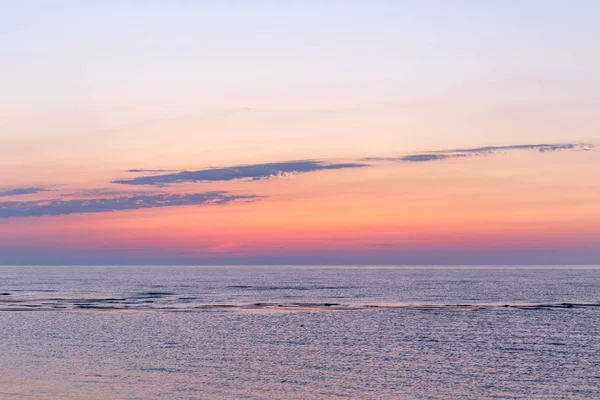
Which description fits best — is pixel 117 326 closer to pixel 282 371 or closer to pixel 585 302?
pixel 282 371

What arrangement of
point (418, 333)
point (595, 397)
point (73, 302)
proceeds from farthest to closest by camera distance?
point (73, 302), point (418, 333), point (595, 397)

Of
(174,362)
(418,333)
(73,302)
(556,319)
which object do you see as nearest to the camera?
(174,362)

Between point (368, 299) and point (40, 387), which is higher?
point (40, 387)

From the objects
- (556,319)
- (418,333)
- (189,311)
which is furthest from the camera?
(189,311)

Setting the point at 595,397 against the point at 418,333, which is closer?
the point at 595,397

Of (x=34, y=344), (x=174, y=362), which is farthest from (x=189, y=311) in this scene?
(x=174, y=362)

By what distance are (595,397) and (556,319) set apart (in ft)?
145

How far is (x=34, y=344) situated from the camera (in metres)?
60.4

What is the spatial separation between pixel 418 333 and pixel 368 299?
53.8m

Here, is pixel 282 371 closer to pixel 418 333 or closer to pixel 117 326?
pixel 418 333

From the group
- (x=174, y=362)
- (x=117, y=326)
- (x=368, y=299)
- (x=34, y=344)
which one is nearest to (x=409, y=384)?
(x=174, y=362)

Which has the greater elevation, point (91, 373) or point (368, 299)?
point (91, 373)

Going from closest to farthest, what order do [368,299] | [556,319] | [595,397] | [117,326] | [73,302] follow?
[595,397], [117,326], [556,319], [73,302], [368,299]

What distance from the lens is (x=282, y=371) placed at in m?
48.0
